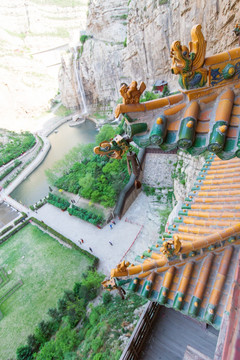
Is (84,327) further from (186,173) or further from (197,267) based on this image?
(186,173)

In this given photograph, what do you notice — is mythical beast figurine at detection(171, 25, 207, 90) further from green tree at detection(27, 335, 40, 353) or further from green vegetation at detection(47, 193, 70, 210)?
green vegetation at detection(47, 193, 70, 210)

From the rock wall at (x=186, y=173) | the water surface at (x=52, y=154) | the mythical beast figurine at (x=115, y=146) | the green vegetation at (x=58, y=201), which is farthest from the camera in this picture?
the water surface at (x=52, y=154)

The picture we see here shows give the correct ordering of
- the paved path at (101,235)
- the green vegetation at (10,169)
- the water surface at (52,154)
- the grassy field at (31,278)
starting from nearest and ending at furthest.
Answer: the grassy field at (31,278)
the paved path at (101,235)
the water surface at (52,154)
the green vegetation at (10,169)

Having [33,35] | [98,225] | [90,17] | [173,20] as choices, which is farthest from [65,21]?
[98,225]

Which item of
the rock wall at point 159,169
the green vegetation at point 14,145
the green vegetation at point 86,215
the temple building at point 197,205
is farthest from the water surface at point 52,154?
the temple building at point 197,205

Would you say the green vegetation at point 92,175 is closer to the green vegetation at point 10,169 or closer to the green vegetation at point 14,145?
the green vegetation at point 10,169

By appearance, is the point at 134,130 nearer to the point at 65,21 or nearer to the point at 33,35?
the point at 33,35
